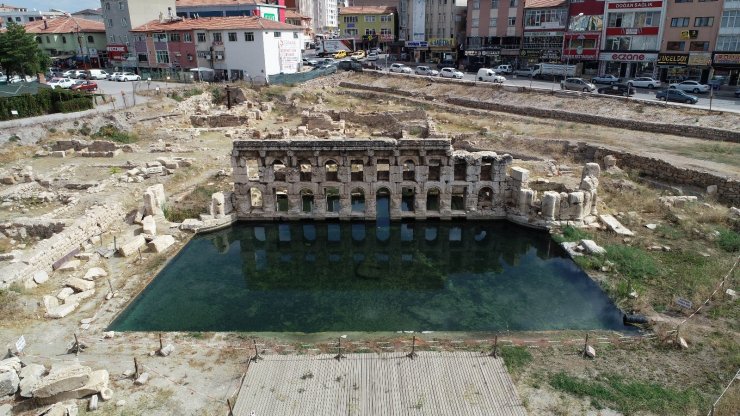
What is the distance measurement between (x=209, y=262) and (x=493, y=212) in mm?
15857

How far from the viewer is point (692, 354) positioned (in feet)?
54.4

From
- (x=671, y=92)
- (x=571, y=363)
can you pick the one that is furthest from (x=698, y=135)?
(x=571, y=363)

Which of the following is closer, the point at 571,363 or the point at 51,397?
the point at 51,397

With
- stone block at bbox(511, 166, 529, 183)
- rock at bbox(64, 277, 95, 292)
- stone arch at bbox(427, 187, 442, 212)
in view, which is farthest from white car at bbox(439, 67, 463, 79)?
rock at bbox(64, 277, 95, 292)

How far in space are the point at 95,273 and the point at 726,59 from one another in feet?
198

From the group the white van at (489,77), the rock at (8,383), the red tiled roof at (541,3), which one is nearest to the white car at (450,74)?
the white van at (489,77)

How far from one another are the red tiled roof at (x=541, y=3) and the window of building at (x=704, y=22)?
50.9 ft

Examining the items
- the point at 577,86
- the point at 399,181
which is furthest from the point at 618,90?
the point at 399,181

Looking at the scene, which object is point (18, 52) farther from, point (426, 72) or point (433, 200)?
point (433, 200)

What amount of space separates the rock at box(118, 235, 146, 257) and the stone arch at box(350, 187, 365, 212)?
11906 millimetres

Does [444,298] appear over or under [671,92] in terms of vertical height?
under

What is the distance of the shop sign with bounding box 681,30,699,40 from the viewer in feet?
182

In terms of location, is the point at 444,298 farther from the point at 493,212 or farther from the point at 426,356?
the point at 493,212

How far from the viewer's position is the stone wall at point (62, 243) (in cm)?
2050
